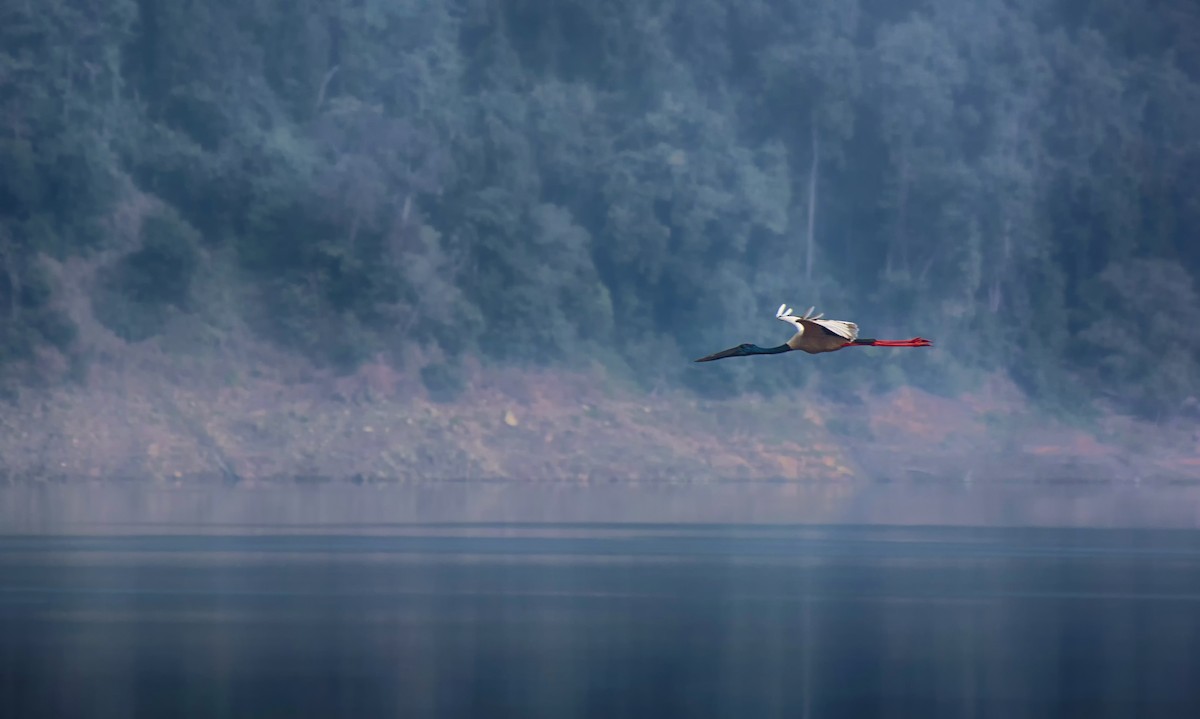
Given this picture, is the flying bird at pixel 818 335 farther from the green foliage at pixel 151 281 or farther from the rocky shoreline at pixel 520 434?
the green foliage at pixel 151 281

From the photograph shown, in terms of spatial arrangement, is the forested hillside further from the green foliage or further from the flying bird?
the flying bird

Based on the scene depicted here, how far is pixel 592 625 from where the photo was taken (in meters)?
21.7

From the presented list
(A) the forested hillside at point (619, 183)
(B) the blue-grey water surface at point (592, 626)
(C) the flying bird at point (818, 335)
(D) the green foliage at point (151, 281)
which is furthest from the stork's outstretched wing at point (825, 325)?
(D) the green foliage at point (151, 281)

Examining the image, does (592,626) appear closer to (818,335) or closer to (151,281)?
(818,335)

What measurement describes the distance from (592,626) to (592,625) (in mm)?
94

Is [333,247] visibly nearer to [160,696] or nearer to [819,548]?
[819,548]

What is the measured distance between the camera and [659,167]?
65625 mm

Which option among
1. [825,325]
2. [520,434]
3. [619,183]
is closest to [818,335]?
[825,325]

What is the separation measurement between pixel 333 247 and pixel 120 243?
20.5 feet

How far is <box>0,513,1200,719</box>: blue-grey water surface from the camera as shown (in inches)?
676

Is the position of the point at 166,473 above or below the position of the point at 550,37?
below

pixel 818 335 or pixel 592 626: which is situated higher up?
pixel 818 335

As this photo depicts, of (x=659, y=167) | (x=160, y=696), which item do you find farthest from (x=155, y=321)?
(x=160, y=696)

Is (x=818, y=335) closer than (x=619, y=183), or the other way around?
(x=818, y=335)
